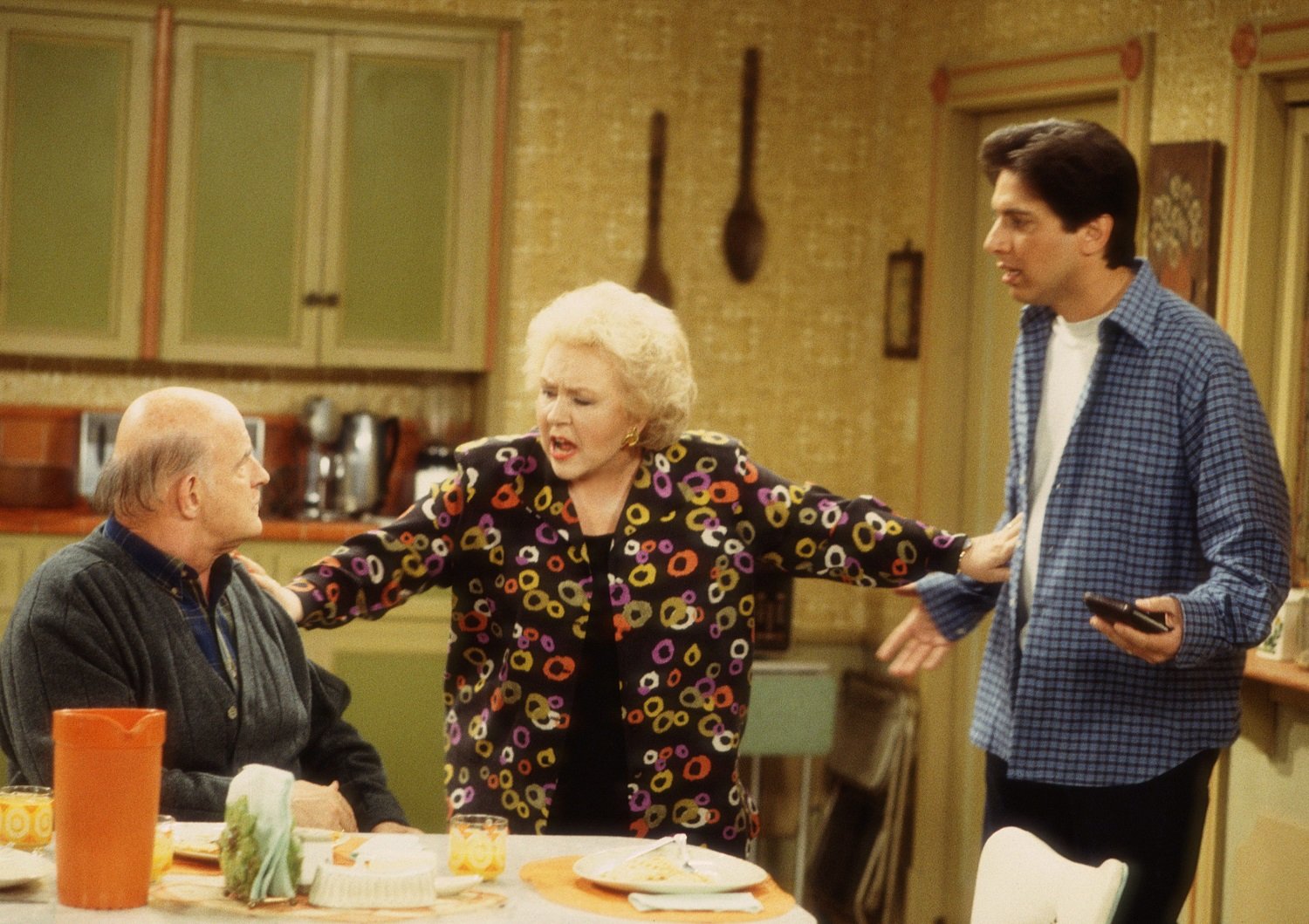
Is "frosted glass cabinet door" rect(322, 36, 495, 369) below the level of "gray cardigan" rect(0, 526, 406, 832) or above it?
above

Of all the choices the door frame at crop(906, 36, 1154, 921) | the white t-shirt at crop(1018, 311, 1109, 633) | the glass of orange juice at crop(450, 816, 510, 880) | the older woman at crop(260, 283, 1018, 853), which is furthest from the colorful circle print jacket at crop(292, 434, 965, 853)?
the door frame at crop(906, 36, 1154, 921)

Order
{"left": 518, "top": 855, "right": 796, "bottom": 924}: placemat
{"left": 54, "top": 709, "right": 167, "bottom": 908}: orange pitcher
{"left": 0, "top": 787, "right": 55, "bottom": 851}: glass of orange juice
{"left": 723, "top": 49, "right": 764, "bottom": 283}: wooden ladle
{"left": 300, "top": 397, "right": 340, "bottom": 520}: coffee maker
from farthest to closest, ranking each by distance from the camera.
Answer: {"left": 300, "top": 397, "right": 340, "bottom": 520}: coffee maker < {"left": 723, "top": 49, "right": 764, "bottom": 283}: wooden ladle < {"left": 0, "top": 787, "right": 55, "bottom": 851}: glass of orange juice < {"left": 518, "top": 855, "right": 796, "bottom": 924}: placemat < {"left": 54, "top": 709, "right": 167, "bottom": 908}: orange pitcher

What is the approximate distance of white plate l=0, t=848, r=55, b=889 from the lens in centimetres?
183

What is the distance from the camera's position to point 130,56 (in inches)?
191

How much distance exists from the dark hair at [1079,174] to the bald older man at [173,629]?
122cm

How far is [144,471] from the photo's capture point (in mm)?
2289

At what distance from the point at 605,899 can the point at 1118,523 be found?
3.46 ft

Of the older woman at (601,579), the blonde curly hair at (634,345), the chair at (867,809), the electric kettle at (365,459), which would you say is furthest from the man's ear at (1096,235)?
the electric kettle at (365,459)

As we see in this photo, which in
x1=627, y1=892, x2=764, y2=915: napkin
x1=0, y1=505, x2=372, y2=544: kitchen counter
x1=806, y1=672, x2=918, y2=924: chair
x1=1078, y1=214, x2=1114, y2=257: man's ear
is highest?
x1=1078, y1=214, x2=1114, y2=257: man's ear

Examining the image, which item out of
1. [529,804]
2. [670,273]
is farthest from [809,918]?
[670,273]

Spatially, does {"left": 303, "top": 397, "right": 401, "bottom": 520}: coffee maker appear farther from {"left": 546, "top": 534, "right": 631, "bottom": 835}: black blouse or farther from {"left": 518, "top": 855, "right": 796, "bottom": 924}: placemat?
{"left": 518, "top": 855, "right": 796, "bottom": 924}: placemat

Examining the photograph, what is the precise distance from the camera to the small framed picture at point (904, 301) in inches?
194

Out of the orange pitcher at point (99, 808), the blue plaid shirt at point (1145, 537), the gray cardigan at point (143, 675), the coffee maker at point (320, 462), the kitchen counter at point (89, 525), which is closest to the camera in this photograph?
the orange pitcher at point (99, 808)

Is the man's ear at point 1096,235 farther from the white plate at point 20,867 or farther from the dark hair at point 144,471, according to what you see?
the white plate at point 20,867
